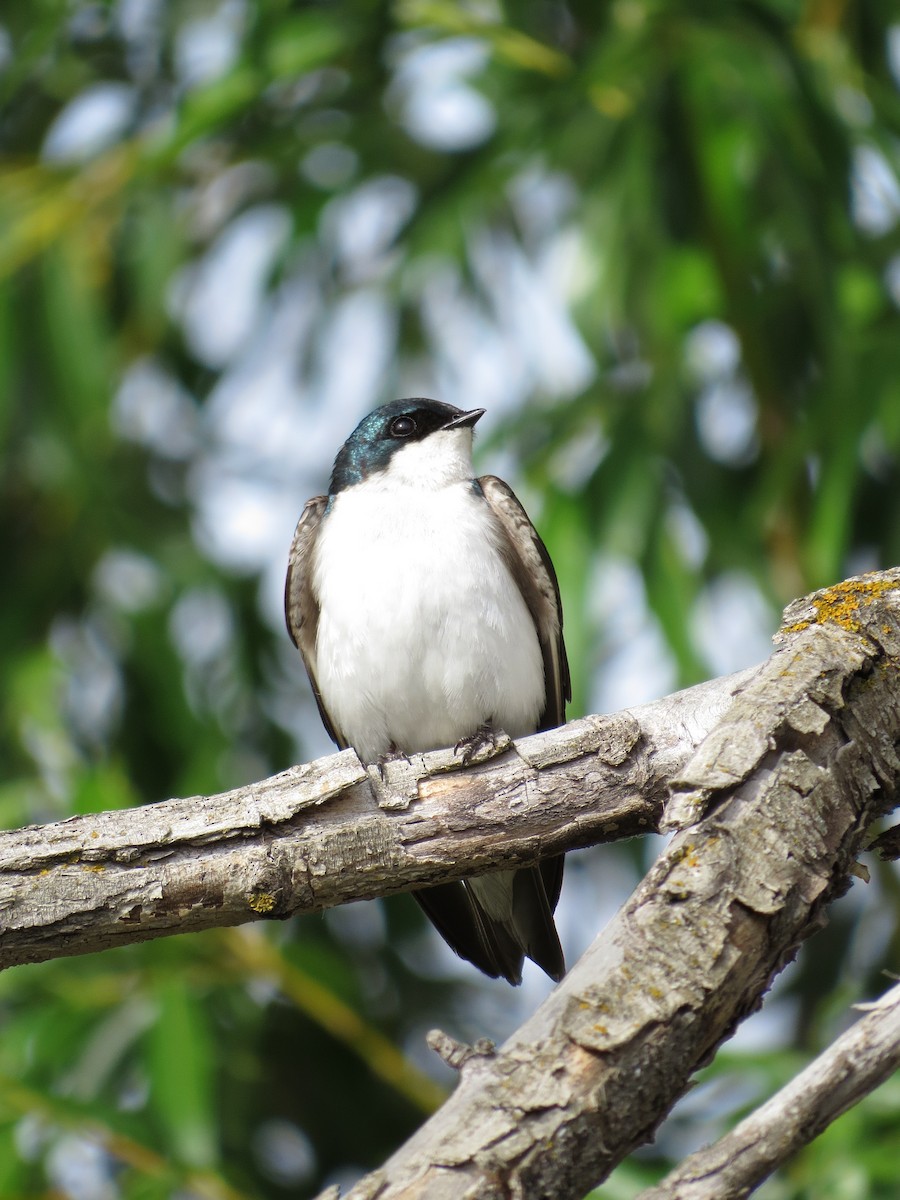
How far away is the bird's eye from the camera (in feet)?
16.5

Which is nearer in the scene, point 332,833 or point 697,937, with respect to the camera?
point 697,937

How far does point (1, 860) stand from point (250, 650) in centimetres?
401

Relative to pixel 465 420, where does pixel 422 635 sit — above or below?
below

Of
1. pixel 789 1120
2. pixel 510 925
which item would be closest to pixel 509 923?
pixel 510 925

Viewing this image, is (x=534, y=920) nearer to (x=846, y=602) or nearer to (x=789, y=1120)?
(x=846, y=602)

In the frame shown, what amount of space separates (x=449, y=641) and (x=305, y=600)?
2.44ft

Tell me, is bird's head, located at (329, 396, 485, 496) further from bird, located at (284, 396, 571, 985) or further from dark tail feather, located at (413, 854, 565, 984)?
dark tail feather, located at (413, 854, 565, 984)

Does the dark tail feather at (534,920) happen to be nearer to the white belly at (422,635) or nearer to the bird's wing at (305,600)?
the white belly at (422,635)

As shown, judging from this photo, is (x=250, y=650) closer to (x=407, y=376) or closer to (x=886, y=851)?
(x=407, y=376)

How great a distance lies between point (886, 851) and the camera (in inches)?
112

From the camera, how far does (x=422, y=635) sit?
4191 millimetres

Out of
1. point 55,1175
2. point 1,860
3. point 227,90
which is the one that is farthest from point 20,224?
point 1,860

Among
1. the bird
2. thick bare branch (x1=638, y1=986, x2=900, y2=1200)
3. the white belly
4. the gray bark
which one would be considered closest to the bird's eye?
the bird

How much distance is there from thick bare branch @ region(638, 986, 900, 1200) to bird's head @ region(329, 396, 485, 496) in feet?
9.13
